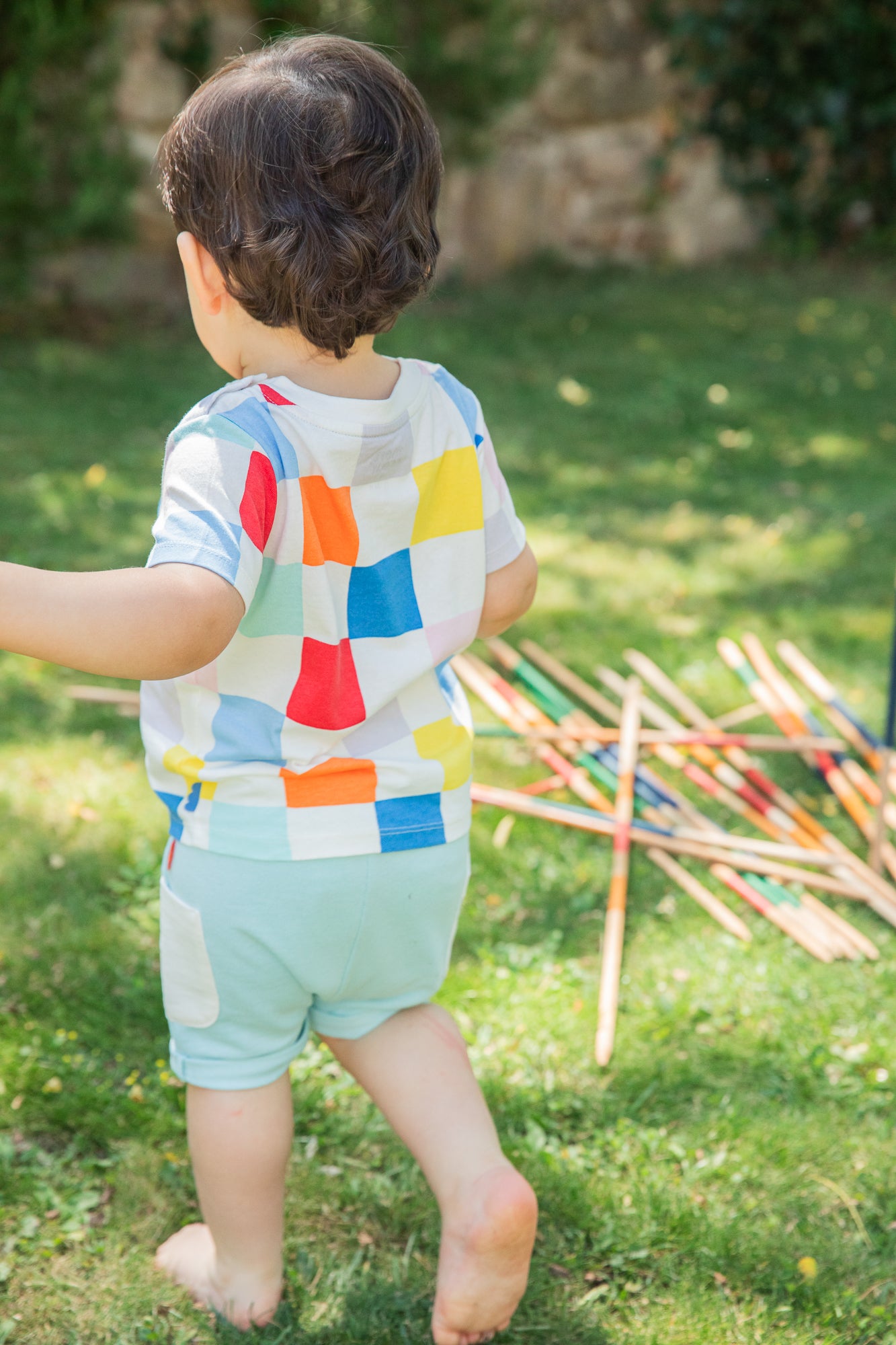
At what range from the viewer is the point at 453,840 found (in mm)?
1334

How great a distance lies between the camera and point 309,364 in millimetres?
1175

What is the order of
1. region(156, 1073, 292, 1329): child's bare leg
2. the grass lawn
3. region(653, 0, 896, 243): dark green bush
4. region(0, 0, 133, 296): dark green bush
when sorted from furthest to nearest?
region(653, 0, 896, 243): dark green bush
region(0, 0, 133, 296): dark green bush
the grass lawn
region(156, 1073, 292, 1329): child's bare leg

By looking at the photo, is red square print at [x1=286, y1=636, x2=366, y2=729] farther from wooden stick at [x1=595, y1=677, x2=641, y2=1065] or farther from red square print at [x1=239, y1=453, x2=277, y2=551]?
wooden stick at [x1=595, y1=677, x2=641, y2=1065]

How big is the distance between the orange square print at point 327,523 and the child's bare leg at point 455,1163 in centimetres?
56

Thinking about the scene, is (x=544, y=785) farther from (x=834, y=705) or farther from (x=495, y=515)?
(x=495, y=515)

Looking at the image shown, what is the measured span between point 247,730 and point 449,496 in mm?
308

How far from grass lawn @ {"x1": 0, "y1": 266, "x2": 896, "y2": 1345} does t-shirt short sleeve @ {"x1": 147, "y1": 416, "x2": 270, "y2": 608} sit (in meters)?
0.94

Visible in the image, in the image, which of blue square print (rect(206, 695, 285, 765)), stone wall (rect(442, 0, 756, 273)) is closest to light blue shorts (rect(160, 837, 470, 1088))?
blue square print (rect(206, 695, 285, 765))

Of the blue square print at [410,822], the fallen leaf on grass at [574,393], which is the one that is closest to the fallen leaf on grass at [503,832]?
the blue square print at [410,822]

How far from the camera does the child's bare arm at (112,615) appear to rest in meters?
0.97

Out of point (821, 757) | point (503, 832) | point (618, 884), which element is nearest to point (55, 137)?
point (503, 832)

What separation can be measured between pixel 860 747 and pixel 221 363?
1.84 meters

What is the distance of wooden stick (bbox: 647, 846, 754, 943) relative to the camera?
2150mm

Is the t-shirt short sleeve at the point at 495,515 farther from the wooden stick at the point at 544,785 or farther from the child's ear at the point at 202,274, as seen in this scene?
the wooden stick at the point at 544,785
